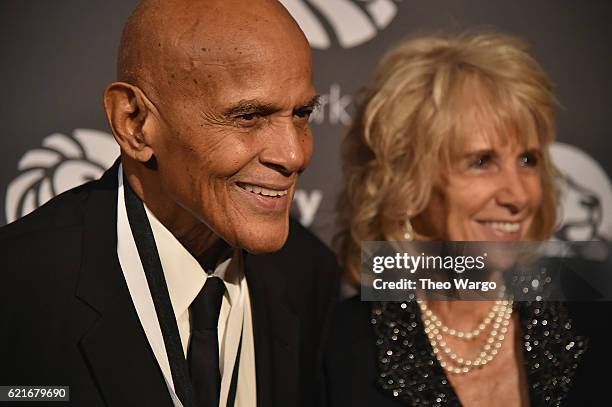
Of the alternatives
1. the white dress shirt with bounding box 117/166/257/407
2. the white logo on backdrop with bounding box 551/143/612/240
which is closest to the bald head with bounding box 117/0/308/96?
the white dress shirt with bounding box 117/166/257/407

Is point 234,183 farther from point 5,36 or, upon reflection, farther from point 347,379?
point 5,36

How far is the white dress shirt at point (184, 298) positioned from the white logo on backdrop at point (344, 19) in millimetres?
663

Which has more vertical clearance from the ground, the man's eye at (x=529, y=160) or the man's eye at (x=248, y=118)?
the man's eye at (x=529, y=160)

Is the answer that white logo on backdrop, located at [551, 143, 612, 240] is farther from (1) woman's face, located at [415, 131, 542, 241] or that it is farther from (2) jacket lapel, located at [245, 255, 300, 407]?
(2) jacket lapel, located at [245, 255, 300, 407]

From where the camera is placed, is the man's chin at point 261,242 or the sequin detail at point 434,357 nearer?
the man's chin at point 261,242

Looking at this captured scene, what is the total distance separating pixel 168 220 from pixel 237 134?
0.24 metres

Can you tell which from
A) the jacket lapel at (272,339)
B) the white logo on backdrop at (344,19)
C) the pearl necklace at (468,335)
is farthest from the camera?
the white logo on backdrop at (344,19)

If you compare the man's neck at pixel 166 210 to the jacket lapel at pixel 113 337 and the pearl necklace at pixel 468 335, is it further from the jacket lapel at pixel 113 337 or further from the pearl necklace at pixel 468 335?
the pearl necklace at pixel 468 335

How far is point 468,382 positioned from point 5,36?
1284 mm

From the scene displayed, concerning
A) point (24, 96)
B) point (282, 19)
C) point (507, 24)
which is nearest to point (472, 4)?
point (507, 24)

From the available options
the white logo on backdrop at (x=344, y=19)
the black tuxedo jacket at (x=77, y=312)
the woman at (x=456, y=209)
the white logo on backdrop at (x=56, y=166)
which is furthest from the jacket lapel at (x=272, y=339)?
the white logo on backdrop at (x=344, y=19)

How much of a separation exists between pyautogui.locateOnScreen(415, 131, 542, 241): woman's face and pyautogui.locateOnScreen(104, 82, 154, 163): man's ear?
0.72 meters

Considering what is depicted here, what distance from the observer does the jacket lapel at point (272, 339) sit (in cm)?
170

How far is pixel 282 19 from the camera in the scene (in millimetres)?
1513
